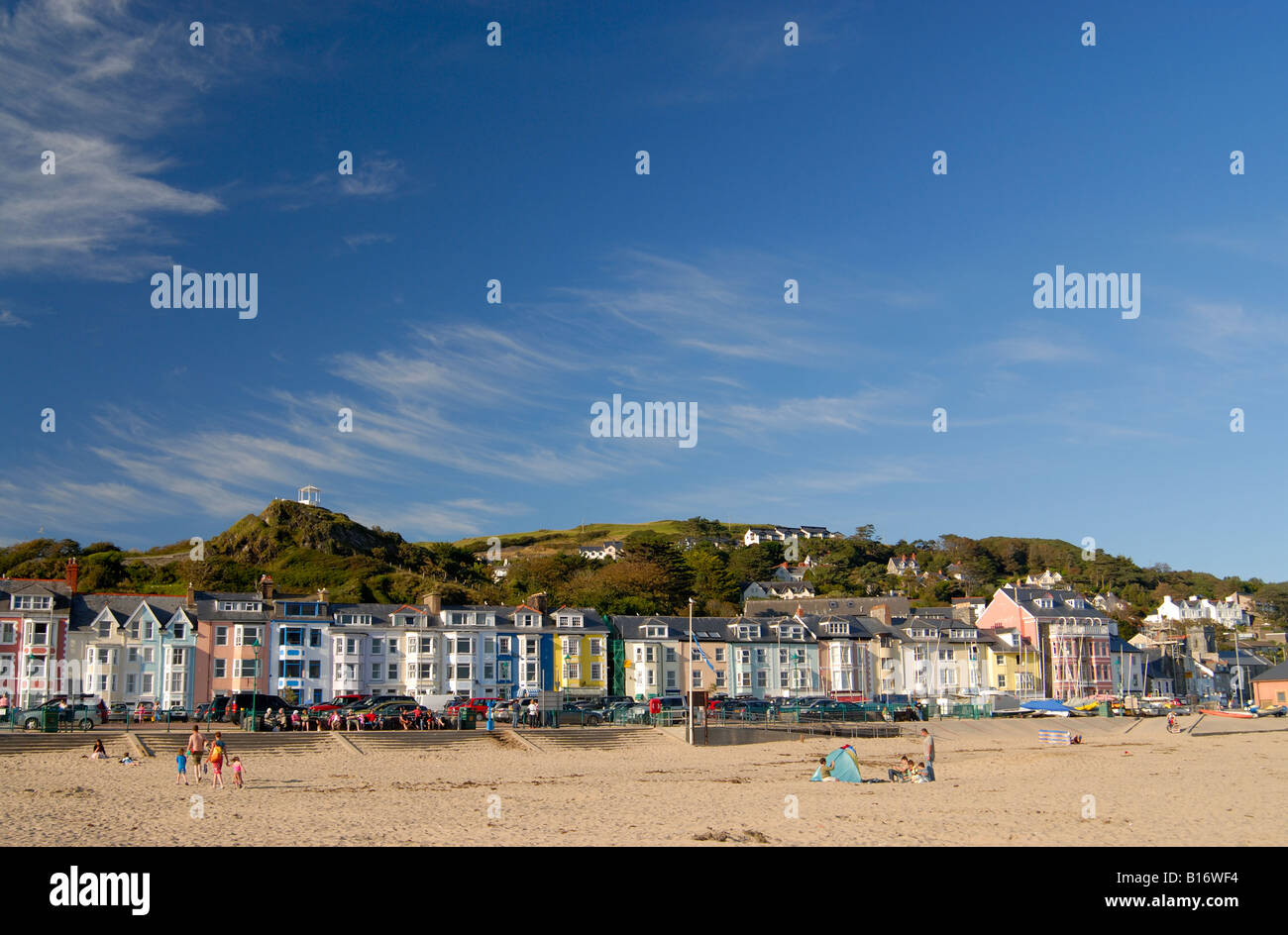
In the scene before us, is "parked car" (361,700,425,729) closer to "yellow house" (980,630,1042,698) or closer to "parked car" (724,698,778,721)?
"parked car" (724,698,778,721)

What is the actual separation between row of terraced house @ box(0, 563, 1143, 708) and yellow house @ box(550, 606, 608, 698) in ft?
0.36

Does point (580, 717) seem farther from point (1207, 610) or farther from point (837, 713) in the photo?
point (1207, 610)

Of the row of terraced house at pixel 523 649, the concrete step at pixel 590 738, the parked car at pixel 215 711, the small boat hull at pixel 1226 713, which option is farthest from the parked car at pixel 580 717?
the small boat hull at pixel 1226 713

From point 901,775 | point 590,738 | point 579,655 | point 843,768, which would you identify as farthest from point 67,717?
point 579,655

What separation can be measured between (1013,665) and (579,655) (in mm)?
42372

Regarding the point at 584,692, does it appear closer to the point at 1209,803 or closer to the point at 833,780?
the point at 833,780

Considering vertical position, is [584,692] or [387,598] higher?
[387,598]

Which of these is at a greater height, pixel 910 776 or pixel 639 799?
pixel 639 799

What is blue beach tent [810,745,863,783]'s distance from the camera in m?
36.6

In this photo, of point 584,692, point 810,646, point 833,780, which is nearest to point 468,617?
point 584,692

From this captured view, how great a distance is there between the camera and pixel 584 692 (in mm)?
81625

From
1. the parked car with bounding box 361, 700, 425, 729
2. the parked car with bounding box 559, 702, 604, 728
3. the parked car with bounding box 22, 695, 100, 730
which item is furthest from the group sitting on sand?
the parked car with bounding box 22, 695, 100, 730

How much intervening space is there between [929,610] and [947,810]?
79.4 meters

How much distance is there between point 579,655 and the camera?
8275cm
